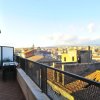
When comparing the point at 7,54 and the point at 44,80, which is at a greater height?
the point at 7,54

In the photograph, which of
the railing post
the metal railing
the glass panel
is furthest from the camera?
the glass panel

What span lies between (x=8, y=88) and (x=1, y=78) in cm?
294

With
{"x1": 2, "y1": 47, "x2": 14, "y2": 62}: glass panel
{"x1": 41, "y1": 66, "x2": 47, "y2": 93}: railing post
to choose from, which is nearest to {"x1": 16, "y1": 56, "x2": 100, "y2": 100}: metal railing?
{"x1": 41, "y1": 66, "x2": 47, "y2": 93}: railing post

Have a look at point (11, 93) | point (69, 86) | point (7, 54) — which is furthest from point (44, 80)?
point (7, 54)

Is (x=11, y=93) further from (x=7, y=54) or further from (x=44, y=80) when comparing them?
(x=7, y=54)

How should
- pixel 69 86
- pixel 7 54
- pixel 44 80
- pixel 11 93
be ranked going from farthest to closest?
pixel 7 54 < pixel 11 93 < pixel 44 80 < pixel 69 86

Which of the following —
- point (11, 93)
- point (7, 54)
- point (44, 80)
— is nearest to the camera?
point (44, 80)

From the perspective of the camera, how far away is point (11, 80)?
12.6m

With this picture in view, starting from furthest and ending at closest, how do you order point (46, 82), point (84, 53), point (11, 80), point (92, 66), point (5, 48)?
point (84, 53), point (92, 66), point (5, 48), point (11, 80), point (46, 82)

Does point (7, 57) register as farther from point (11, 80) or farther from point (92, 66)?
point (92, 66)

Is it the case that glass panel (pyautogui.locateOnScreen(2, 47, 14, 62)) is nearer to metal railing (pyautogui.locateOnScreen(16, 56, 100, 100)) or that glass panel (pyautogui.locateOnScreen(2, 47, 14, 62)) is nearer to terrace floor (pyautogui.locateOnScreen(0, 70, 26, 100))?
terrace floor (pyautogui.locateOnScreen(0, 70, 26, 100))

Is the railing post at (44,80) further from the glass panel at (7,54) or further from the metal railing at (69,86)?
the glass panel at (7,54)

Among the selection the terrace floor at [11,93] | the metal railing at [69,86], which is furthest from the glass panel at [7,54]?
the metal railing at [69,86]

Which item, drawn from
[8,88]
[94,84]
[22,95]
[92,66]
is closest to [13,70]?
[8,88]
